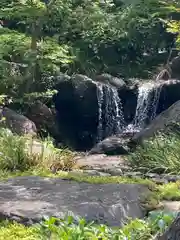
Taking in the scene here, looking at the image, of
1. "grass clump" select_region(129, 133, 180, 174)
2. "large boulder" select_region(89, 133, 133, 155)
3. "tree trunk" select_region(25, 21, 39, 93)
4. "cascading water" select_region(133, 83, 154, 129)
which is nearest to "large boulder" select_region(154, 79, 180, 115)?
"cascading water" select_region(133, 83, 154, 129)

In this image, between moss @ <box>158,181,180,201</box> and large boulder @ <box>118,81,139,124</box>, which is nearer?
moss @ <box>158,181,180,201</box>

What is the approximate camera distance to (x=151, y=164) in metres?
7.86

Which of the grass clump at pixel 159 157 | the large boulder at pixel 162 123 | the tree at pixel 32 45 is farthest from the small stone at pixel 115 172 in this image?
the tree at pixel 32 45

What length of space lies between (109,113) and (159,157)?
312 inches

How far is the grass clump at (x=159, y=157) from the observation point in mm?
7488

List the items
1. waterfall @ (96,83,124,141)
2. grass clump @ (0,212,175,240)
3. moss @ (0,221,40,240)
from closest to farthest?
grass clump @ (0,212,175,240) → moss @ (0,221,40,240) → waterfall @ (96,83,124,141)

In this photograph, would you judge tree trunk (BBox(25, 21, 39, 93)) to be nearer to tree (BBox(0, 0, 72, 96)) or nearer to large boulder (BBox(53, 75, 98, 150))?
tree (BBox(0, 0, 72, 96))

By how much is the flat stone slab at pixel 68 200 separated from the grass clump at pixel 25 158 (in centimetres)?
124

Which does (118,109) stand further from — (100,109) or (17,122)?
(17,122)

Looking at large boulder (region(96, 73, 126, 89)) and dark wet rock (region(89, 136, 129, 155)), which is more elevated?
large boulder (region(96, 73, 126, 89))

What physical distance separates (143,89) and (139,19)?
3112mm

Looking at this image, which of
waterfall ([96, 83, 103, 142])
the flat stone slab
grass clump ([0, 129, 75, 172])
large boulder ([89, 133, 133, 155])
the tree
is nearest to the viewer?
the flat stone slab

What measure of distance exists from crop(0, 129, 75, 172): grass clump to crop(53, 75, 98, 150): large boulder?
7.17 metres

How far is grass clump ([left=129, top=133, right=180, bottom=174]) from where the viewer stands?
24.6 ft
